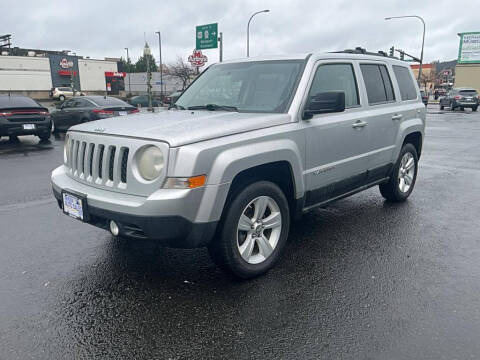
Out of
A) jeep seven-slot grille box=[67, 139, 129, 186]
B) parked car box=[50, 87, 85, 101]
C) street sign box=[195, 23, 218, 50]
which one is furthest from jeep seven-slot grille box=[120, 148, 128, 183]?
parked car box=[50, 87, 85, 101]

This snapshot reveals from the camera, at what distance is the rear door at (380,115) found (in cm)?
481

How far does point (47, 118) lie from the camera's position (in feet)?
41.4

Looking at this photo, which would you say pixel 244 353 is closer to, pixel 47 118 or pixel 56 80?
pixel 47 118

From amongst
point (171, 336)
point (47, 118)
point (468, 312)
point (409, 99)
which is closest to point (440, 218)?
point (409, 99)

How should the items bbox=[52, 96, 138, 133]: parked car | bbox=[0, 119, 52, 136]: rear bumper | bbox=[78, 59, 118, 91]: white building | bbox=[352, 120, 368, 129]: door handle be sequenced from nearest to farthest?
bbox=[352, 120, 368, 129]: door handle → bbox=[0, 119, 52, 136]: rear bumper → bbox=[52, 96, 138, 133]: parked car → bbox=[78, 59, 118, 91]: white building

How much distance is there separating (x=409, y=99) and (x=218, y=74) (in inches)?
107

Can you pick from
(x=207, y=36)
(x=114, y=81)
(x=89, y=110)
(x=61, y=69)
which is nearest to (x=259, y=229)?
(x=89, y=110)

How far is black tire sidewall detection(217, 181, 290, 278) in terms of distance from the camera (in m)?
3.28

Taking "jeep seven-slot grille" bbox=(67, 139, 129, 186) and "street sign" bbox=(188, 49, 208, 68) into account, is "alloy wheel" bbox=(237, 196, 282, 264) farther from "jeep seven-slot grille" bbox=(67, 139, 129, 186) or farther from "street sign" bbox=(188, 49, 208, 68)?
"street sign" bbox=(188, 49, 208, 68)

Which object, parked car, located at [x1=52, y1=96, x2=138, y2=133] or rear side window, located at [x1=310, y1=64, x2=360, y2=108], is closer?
rear side window, located at [x1=310, y1=64, x2=360, y2=108]

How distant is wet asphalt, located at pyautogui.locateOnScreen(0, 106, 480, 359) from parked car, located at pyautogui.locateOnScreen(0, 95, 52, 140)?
25.0 ft

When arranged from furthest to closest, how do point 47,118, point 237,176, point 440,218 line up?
point 47,118 → point 440,218 → point 237,176

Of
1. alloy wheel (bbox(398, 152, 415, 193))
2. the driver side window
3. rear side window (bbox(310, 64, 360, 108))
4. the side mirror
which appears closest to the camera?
→ the side mirror

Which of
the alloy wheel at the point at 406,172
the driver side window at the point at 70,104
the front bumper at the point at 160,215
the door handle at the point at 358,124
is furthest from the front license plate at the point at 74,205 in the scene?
the driver side window at the point at 70,104
